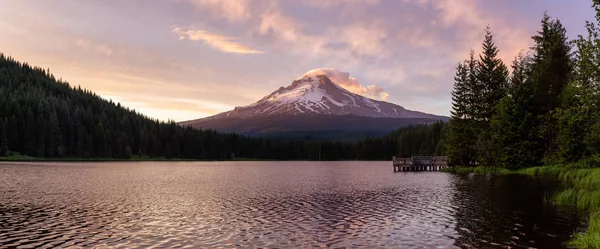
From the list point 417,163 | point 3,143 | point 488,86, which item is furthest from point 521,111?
point 3,143

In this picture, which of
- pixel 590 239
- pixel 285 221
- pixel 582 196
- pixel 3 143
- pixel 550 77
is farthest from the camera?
pixel 3 143

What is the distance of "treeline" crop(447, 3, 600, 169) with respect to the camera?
60.2 meters

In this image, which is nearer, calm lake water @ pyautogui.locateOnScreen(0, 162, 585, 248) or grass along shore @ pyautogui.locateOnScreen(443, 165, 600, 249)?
grass along shore @ pyautogui.locateOnScreen(443, 165, 600, 249)

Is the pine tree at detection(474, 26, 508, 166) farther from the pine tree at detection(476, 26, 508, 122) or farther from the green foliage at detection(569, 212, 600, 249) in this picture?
the green foliage at detection(569, 212, 600, 249)

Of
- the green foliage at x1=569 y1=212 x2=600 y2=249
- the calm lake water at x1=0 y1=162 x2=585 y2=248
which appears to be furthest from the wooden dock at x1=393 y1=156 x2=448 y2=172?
the green foliage at x1=569 y1=212 x2=600 y2=249

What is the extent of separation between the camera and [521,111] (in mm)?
72000

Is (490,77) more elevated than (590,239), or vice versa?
(490,77)

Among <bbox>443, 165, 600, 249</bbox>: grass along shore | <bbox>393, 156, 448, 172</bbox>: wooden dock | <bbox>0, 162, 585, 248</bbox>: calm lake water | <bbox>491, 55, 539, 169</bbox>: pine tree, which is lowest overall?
<bbox>0, 162, 585, 248</bbox>: calm lake water

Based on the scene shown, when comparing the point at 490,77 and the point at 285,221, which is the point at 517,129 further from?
the point at 285,221

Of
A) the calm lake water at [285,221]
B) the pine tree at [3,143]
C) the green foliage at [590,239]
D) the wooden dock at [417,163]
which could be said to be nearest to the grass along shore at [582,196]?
the green foliage at [590,239]

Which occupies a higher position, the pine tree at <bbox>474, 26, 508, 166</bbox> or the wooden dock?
the pine tree at <bbox>474, 26, 508, 166</bbox>

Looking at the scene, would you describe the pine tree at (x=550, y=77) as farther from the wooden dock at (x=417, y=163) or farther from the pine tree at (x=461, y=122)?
the wooden dock at (x=417, y=163)

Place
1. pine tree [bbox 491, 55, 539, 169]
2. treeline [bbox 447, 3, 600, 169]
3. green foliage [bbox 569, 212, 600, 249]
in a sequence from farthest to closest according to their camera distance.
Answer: pine tree [bbox 491, 55, 539, 169], treeline [bbox 447, 3, 600, 169], green foliage [bbox 569, 212, 600, 249]

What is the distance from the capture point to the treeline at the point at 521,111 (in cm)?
6022
